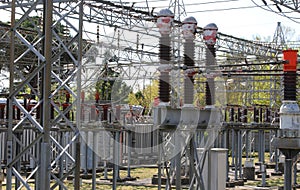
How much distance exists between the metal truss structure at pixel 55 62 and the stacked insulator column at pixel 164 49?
948mm

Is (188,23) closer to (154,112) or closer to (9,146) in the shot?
(154,112)

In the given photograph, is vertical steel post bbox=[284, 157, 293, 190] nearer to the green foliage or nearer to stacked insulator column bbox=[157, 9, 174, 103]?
stacked insulator column bbox=[157, 9, 174, 103]

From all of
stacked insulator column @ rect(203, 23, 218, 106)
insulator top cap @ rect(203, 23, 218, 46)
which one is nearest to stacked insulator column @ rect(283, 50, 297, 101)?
stacked insulator column @ rect(203, 23, 218, 106)

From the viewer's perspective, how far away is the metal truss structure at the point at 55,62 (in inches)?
267

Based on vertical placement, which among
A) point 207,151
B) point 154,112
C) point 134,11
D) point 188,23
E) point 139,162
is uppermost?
point 134,11

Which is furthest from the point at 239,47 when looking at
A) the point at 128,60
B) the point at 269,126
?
the point at 269,126

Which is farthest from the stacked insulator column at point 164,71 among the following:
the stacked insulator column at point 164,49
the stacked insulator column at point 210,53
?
the stacked insulator column at point 210,53

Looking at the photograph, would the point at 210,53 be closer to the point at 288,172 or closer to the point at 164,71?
the point at 164,71

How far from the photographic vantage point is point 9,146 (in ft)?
22.8

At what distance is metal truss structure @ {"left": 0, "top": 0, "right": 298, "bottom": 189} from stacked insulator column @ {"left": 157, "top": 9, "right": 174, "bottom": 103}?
95 centimetres

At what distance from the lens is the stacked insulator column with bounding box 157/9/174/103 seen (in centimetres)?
758

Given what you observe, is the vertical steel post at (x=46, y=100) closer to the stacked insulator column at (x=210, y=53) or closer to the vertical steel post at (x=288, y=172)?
the stacked insulator column at (x=210, y=53)

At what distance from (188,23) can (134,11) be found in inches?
454

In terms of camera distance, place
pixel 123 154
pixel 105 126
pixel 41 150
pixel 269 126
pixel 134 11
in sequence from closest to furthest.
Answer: pixel 41 150 < pixel 105 126 < pixel 269 126 < pixel 134 11 < pixel 123 154
